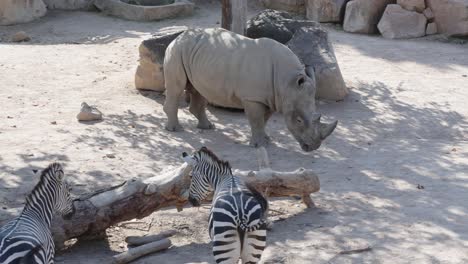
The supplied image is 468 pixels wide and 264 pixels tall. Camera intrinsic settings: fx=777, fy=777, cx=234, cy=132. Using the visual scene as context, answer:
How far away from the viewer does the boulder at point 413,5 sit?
1814cm

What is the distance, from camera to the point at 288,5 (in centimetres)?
2041

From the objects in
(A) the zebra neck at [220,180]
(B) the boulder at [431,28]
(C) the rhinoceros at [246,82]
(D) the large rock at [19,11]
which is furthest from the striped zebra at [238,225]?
(D) the large rock at [19,11]

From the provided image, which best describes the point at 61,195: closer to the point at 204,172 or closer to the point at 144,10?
the point at 204,172

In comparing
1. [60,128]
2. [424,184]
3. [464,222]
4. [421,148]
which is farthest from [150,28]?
[464,222]

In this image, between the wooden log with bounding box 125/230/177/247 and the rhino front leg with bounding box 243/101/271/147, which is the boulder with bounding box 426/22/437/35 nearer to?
the rhino front leg with bounding box 243/101/271/147

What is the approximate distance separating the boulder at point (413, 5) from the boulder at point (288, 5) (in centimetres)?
287

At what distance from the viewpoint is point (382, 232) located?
7.24m

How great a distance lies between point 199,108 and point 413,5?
27.8 ft

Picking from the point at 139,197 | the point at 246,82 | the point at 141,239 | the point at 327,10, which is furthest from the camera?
the point at 327,10

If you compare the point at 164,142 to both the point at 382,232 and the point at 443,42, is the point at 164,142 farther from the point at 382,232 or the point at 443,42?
the point at 443,42

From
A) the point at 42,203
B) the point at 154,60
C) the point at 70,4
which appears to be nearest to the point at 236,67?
the point at 154,60

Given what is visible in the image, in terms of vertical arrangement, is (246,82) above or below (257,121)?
above

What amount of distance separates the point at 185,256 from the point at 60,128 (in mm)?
4695

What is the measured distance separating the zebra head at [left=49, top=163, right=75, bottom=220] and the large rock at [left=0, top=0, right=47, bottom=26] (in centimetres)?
1332
